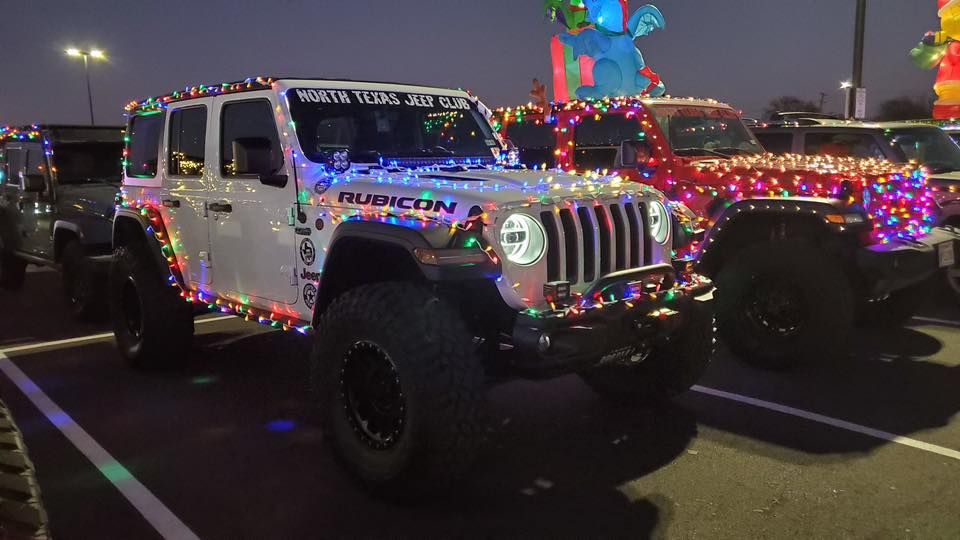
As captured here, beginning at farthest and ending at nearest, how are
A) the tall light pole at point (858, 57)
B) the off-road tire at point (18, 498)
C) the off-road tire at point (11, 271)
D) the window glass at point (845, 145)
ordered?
the tall light pole at point (858, 57), the off-road tire at point (11, 271), the window glass at point (845, 145), the off-road tire at point (18, 498)

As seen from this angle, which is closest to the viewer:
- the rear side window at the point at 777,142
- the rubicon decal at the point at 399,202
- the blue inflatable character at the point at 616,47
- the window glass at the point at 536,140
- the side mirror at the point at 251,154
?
the rubicon decal at the point at 399,202

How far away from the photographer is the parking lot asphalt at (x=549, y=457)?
10.4 ft

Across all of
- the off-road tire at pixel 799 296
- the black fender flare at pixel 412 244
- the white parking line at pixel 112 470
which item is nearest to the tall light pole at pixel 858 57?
the off-road tire at pixel 799 296

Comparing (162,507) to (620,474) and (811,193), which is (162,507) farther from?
(811,193)

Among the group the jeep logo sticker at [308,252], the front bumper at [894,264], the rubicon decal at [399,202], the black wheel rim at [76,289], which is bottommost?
the black wheel rim at [76,289]

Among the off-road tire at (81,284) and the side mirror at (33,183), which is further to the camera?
the side mirror at (33,183)

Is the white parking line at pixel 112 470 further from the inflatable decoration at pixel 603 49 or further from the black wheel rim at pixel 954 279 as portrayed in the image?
the inflatable decoration at pixel 603 49

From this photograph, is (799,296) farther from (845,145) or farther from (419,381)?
(419,381)

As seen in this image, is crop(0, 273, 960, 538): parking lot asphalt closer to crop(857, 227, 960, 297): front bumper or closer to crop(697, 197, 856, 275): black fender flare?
crop(857, 227, 960, 297): front bumper

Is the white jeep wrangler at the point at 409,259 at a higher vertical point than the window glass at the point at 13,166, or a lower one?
lower

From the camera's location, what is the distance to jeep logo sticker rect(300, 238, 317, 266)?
390 centimetres

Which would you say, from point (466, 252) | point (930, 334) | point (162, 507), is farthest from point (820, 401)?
point (162, 507)

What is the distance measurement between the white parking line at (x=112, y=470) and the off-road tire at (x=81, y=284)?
1.75 metres

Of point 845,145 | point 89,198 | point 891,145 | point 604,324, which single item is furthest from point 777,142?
point 89,198
